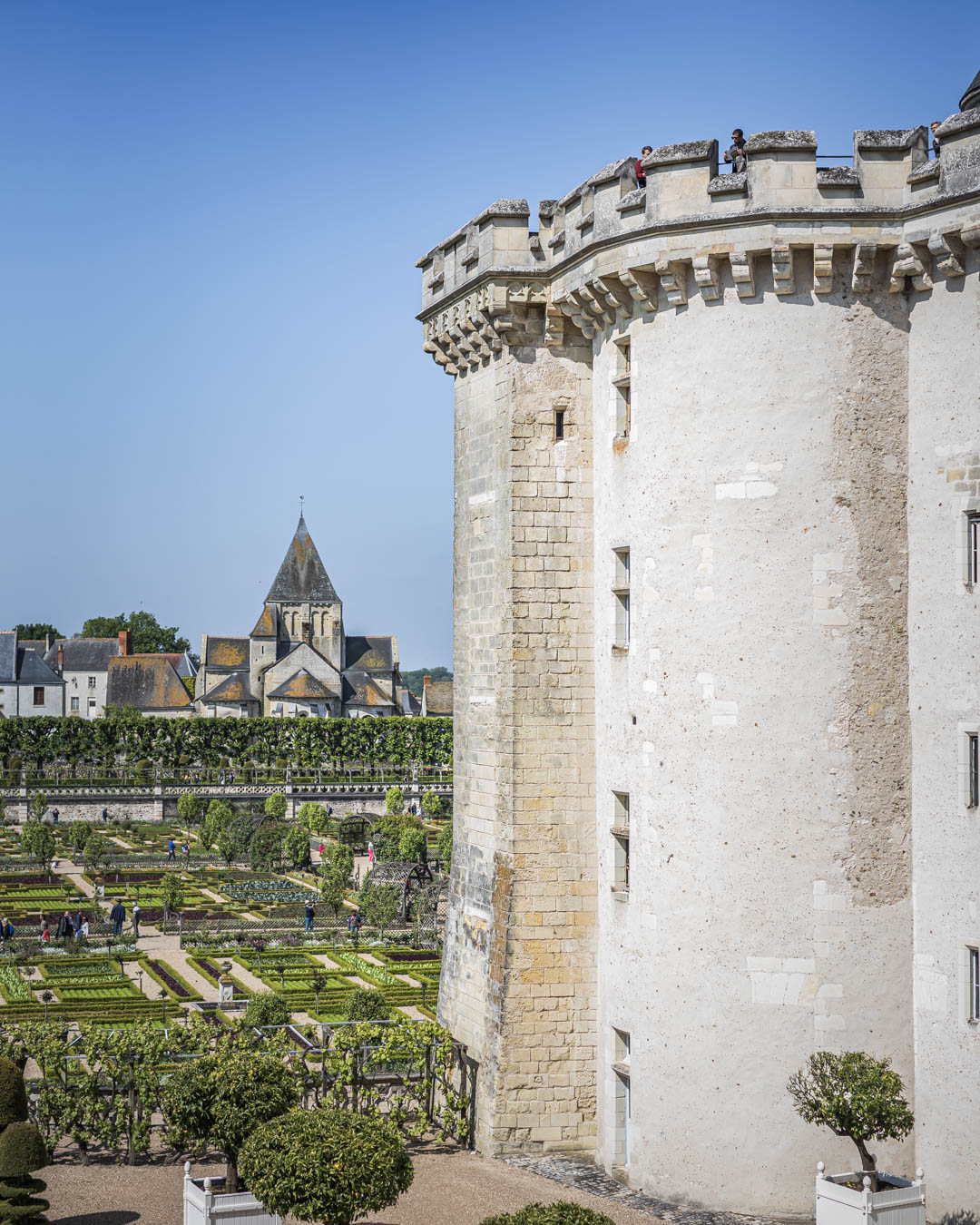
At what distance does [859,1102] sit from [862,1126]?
256mm

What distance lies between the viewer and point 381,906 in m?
44.1

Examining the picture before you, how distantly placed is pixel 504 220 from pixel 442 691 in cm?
9547

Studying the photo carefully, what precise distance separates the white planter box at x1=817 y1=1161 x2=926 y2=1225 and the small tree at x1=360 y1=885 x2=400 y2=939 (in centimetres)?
2886

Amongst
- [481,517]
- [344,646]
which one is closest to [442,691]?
[344,646]

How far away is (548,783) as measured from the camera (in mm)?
19156

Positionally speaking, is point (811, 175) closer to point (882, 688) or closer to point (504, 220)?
point (504, 220)

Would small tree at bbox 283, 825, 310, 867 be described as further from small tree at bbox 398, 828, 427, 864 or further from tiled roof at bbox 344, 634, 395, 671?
tiled roof at bbox 344, 634, 395, 671

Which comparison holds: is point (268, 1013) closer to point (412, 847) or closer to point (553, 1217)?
point (553, 1217)

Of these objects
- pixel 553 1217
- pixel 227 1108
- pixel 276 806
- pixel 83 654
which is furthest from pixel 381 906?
pixel 83 654

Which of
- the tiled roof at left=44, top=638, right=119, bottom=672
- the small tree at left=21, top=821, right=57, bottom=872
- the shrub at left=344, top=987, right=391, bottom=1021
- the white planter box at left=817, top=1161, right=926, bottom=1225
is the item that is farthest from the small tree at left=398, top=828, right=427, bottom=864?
the tiled roof at left=44, top=638, right=119, bottom=672

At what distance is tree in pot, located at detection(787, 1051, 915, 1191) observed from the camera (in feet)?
49.4

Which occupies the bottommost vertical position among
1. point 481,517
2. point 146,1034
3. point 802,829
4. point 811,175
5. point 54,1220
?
point 54,1220

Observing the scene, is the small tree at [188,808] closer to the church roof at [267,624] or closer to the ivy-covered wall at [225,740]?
the ivy-covered wall at [225,740]

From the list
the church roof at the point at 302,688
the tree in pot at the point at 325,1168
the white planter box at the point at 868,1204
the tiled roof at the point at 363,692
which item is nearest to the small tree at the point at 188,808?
the church roof at the point at 302,688
